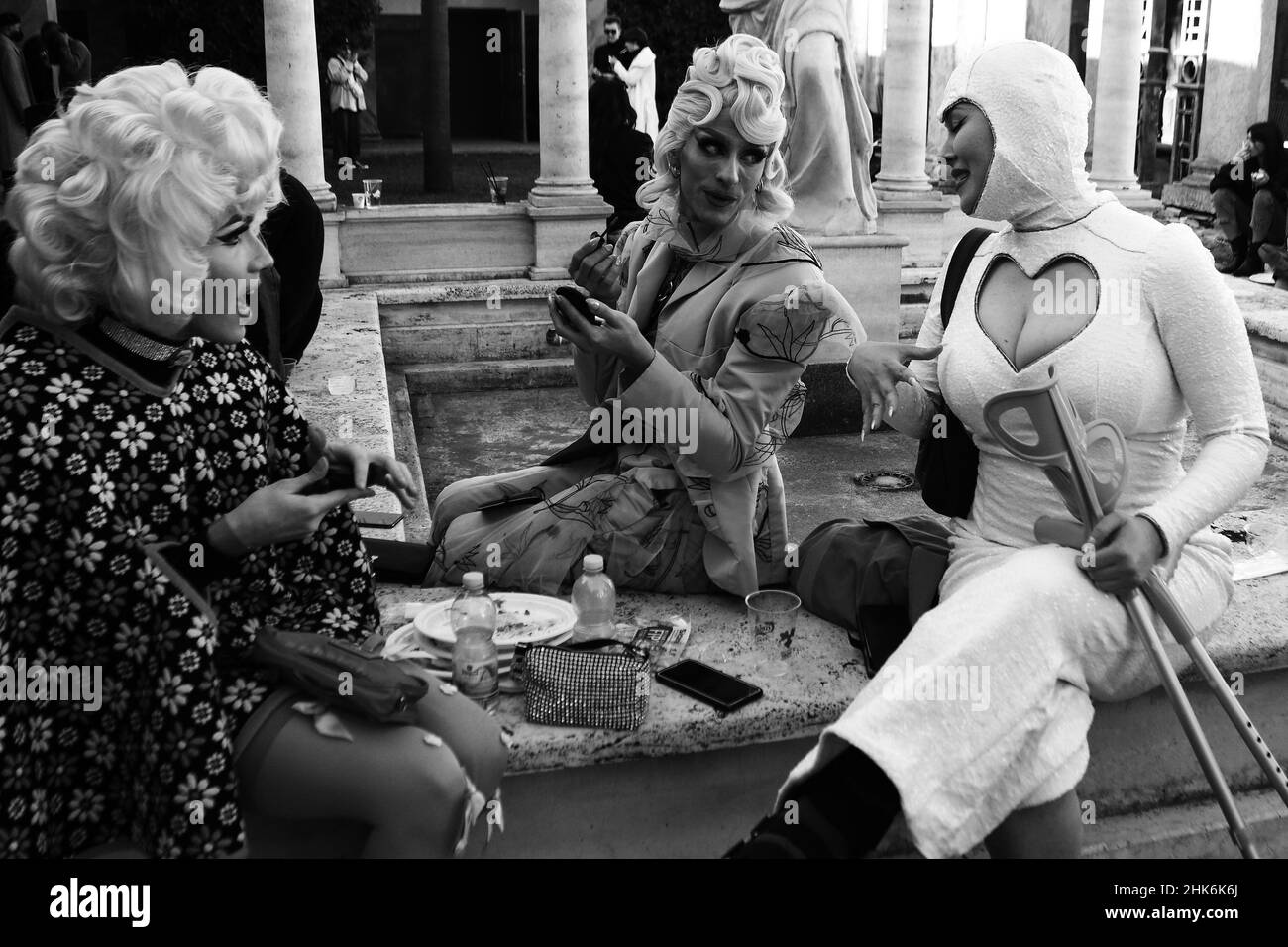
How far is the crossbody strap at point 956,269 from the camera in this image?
124 inches

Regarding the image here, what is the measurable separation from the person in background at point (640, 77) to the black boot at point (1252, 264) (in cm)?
599

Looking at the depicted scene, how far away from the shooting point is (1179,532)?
101 inches

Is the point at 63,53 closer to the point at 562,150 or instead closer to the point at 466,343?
the point at 562,150

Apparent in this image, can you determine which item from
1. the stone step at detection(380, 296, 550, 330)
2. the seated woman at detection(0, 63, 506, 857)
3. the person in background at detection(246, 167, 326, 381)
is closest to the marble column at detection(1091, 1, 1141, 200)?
the stone step at detection(380, 296, 550, 330)

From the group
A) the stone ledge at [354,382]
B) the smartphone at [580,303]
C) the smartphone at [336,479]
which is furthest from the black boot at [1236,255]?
the smartphone at [336,479]

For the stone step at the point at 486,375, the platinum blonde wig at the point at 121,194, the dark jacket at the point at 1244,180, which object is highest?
the platinum blonde wig at the point at 121,194

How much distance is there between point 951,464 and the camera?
302 centimetres

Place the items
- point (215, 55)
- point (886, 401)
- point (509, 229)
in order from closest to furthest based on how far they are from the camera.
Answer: point (886, 401) → point (509, 229) → point (215, 55)

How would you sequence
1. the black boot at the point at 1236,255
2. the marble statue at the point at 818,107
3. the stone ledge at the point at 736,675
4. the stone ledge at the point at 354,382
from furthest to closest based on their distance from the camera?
1. the black boot at the point at 1236,255
2. the marble statue at the point at 818,107
3. the stone ledge at the point at 354,382
4. the stone ledge at the point at 736,675

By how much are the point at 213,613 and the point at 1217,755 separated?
2.24 metres

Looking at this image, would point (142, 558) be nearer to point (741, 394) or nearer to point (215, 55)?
point (741, 394)

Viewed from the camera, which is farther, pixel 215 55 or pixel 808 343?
pixel 215 55

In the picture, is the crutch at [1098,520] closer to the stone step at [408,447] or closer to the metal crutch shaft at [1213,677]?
the metal crutch shaft at [1213,677]
